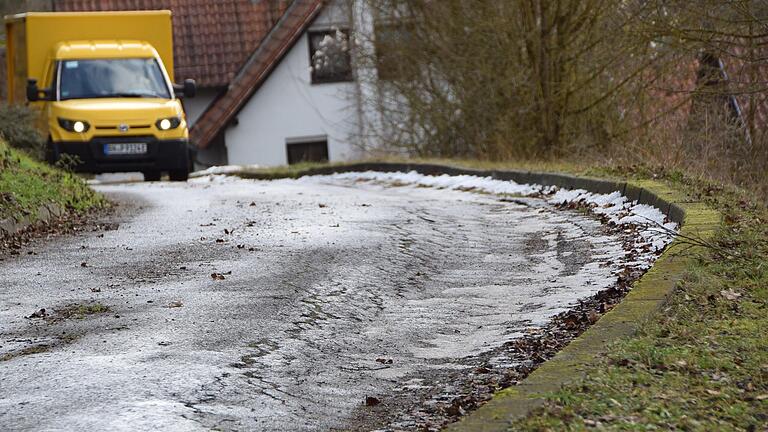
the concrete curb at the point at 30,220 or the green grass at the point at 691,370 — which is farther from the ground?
the green grass at the point at 691,370

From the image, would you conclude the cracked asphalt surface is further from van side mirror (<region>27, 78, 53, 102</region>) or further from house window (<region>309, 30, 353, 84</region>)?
house window (<region>309, 30, 353, 84</region>)

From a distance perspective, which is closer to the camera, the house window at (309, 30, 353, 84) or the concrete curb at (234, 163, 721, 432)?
the concrete curb at (234, 163, 721, 432)

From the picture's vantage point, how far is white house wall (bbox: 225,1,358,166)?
4100cm

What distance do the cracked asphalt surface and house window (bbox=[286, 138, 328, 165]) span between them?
28.4 metres

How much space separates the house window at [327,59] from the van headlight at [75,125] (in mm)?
19079

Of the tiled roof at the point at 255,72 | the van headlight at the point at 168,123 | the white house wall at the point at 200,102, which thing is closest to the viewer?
the van headlight at the point at 168,123

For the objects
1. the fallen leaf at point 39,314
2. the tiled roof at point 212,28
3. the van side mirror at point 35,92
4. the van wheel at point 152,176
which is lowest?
the van wheel at point 152,176

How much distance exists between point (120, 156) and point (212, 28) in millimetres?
20196

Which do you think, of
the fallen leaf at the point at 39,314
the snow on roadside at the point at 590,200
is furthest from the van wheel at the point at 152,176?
the fallen leaf at the point at 39,314

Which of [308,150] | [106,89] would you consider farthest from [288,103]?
[106,89]

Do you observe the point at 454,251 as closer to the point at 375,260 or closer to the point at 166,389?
the point at 375,260

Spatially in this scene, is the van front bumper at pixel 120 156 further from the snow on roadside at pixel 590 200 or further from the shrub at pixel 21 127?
the shrub at pixel 21 127

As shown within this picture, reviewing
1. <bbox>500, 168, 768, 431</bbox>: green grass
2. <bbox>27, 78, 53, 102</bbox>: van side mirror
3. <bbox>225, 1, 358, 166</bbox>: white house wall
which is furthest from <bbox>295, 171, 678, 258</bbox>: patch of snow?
<bbox>225, 1, 358, 166</bbox>: white house wall

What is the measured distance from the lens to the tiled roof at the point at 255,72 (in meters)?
39.9
